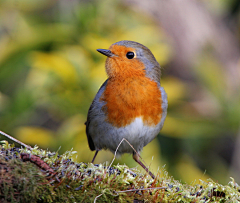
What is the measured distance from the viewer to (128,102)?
2.73 metres

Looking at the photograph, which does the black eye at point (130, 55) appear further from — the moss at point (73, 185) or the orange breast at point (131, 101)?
the moss at point (73, 185)

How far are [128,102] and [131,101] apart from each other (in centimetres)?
3

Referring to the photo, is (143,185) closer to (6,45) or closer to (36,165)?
(36,165)

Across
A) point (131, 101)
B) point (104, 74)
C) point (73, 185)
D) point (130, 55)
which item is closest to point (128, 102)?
point (131, 101)

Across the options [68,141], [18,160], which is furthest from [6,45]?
[18,160]

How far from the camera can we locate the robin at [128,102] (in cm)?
275

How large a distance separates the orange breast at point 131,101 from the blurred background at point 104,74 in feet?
2.48

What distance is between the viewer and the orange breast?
274cm

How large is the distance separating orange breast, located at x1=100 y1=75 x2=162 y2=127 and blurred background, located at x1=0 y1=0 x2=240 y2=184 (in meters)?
0.75

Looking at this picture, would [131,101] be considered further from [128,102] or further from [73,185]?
[73,185]

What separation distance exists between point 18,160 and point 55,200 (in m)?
0.26

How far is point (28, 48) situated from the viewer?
402 centimetres

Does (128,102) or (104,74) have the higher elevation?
(104,74)

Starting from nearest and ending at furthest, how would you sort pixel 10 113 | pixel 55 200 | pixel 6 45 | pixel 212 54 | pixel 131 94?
pixel 55 200 < pixel 131 94 < pixel 10 113 < pixel 6 45 < pixel 212 54
